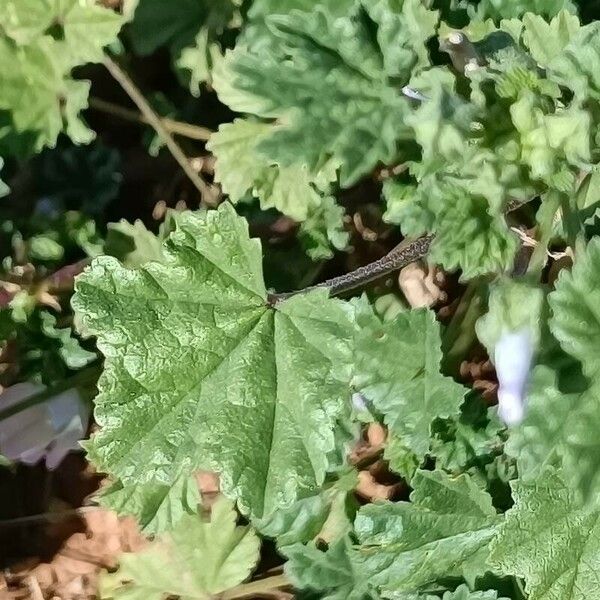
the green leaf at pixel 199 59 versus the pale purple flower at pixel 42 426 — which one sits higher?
the green leaf at pixel 199 59

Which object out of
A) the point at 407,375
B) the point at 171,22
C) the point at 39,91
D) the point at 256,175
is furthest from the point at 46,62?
the point at 407,375

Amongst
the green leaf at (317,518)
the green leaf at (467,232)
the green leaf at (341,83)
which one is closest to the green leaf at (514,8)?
the green leaf at (341,83)

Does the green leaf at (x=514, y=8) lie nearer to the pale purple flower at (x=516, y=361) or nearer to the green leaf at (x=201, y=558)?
the pale purple flower at (x=516, y=361)

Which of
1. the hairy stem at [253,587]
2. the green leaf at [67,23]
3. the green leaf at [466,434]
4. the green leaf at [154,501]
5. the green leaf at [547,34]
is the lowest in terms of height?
the hairy stem at [253,587]

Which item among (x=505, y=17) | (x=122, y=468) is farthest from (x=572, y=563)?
(x=505, y=17)

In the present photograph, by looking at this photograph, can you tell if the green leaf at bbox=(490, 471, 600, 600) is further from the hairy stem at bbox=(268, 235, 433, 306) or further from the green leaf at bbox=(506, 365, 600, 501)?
the hairy stem at bbox=(268, 235, 433, 306)

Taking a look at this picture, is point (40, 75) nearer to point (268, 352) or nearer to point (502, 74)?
point (268, 352)

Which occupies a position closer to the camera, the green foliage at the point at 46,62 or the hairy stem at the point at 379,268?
the hairy stem at the point at 379,268
